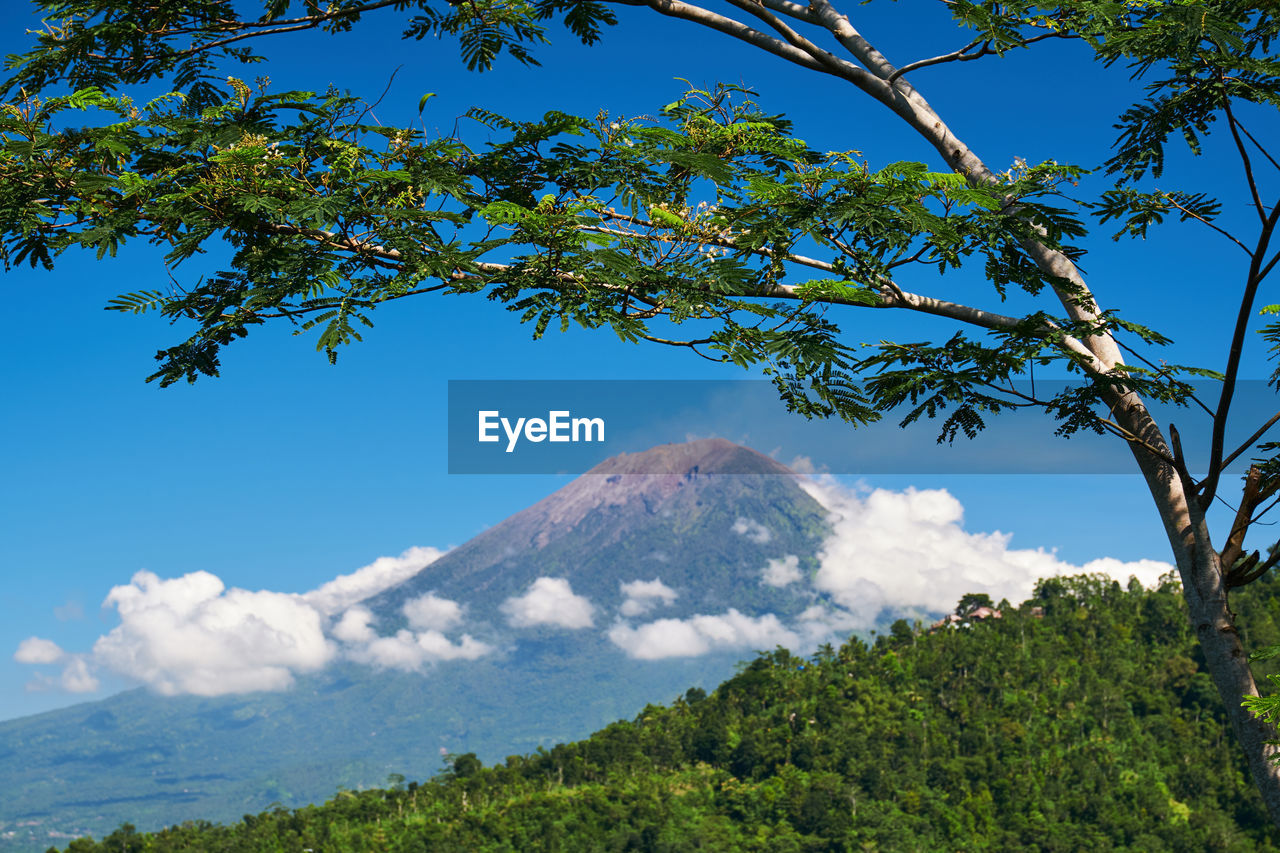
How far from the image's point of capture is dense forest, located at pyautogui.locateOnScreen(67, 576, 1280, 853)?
149 ft

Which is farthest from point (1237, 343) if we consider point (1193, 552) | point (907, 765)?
point (907, 765)

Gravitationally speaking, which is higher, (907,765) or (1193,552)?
(1193,552)

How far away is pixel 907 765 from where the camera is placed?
51688 millimetres

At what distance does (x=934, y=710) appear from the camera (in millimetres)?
55031

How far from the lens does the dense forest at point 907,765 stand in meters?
45.5

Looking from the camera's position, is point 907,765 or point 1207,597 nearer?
point 1207,597

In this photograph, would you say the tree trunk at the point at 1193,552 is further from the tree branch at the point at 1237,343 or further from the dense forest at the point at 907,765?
the dense forest at the point at 907,765

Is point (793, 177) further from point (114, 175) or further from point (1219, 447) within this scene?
point (114, 175)

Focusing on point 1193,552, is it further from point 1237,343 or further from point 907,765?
point 907,765

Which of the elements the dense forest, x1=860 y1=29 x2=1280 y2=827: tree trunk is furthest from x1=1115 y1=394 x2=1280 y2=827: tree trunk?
the dense forest

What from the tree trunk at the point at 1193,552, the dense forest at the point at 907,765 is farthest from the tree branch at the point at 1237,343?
the dense forest at the point at 907,765

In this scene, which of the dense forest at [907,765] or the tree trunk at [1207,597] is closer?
the tree trunk at [1207,597]

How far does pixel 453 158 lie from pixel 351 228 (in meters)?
0.62

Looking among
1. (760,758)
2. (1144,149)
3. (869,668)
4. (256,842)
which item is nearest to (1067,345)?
(1144,149)
